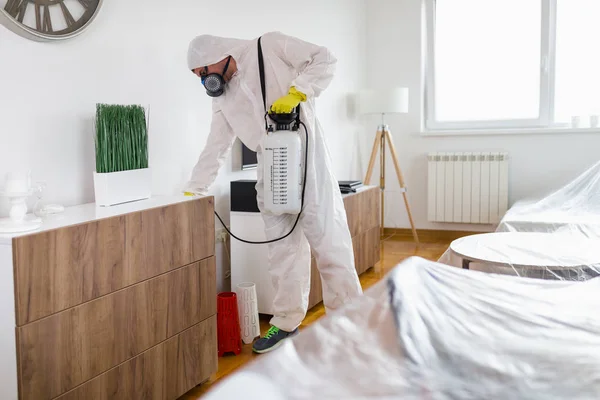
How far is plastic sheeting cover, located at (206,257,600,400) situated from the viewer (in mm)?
873

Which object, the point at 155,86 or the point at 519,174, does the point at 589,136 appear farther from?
the point at 155,86

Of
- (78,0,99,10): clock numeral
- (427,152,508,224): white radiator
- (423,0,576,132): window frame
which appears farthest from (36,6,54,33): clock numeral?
(423,0,576,132): window frame

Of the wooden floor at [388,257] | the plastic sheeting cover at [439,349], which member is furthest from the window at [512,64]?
the plastic sheeting cover at [439,349]

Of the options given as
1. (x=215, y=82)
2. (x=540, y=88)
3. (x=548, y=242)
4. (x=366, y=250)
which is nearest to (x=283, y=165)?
(x=215, y=82)

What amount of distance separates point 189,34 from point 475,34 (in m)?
3.01

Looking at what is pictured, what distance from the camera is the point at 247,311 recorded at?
288cm

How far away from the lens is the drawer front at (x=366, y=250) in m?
3.90

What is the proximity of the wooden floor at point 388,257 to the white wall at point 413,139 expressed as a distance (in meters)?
0.14

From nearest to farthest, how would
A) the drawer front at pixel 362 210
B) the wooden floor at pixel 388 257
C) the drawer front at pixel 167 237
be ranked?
the drawer front at pixel 167 237, the wooden floor at pixel 388 257, the drawer front at pixel 362 210

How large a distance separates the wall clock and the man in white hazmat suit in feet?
1.62

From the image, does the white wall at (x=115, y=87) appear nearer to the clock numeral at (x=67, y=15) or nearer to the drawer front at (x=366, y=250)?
the clock numeral at (x=67, y=15)

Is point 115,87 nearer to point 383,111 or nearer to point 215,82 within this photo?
point 215,82

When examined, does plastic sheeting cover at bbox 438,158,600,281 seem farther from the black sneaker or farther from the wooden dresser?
the wooden dresser

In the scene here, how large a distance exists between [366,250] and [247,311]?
141 cm
